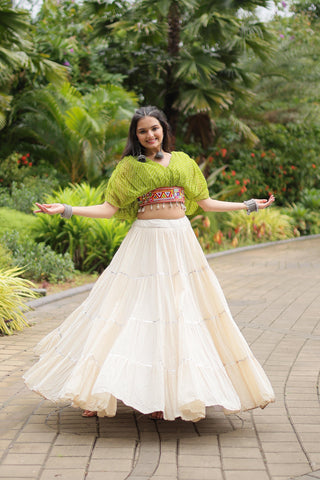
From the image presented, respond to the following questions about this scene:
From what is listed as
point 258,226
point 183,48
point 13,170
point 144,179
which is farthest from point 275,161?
point 144,179

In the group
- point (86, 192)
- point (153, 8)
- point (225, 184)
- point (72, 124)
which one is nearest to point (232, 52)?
point (153, 8)

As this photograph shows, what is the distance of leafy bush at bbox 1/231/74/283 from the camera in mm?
9641

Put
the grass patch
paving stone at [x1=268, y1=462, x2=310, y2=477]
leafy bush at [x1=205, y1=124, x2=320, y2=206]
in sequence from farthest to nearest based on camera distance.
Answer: leafy bush at [x1=205, y1=124, x2=320, y2=206] < the grass patch < paving stone at [x1=268, y1=462, x2=310, y2=477]

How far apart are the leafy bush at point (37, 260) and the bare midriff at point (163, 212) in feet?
18.1

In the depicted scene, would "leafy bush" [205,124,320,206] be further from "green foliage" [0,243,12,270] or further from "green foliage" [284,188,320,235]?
"green foliage" [0,243,12,270]

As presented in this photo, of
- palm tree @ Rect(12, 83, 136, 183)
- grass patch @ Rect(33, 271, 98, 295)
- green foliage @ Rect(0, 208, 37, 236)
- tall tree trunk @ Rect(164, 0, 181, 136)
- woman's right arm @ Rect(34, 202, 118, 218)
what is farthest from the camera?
tall tree trunk @ Rect(164, 0, 181, 136)

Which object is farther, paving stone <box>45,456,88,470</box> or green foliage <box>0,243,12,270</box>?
green foliage <box>0,243,12,270</box>

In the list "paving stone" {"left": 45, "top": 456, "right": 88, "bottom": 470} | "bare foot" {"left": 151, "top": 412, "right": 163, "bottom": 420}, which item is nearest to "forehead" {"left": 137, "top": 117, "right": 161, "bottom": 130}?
"bare foot" {"left": 151, "top": 412, "right": 163, "bottom": 420}

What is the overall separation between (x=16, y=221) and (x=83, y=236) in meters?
1.09

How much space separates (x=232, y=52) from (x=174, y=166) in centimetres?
1262

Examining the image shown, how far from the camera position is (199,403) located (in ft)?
11.9

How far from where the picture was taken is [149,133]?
417 centimetres

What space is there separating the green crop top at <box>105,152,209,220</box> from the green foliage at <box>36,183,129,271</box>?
6269 mm

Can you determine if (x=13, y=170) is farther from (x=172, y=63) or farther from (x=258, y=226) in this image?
(x=258, y=226)
